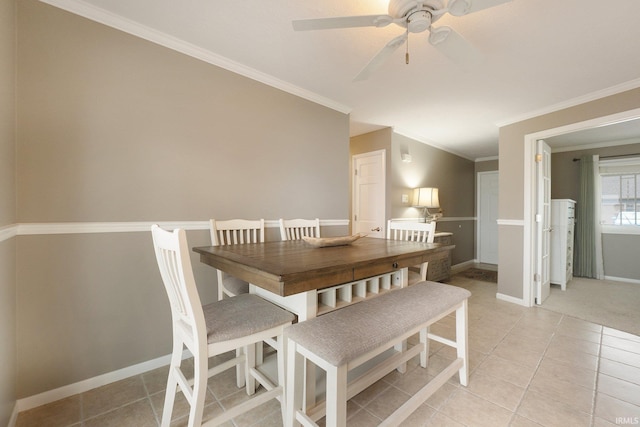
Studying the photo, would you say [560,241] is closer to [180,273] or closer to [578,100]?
[578,100]

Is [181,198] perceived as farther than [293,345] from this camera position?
Yes

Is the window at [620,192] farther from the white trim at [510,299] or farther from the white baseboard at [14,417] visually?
the white baseboard at [14,417]

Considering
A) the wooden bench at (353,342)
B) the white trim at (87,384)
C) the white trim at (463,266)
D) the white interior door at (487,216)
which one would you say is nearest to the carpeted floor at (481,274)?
the white trim at (463,266)

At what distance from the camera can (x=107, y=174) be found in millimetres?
1659

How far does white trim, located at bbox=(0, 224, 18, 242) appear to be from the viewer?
1187mm

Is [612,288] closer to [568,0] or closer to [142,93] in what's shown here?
[568,0]

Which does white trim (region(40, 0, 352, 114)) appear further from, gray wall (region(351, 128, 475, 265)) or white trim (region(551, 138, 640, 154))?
white trim (region(551, 138, 640, 154))

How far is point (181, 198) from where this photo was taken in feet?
6.35

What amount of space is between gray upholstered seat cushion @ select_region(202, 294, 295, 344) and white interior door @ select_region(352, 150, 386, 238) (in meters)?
2.72

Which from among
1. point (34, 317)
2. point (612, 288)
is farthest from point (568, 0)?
point (612, 288)

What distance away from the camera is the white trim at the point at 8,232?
1.19 meters

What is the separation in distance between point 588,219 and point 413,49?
15.4ft

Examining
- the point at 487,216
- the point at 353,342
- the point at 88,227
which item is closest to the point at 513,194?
the point at 487,216

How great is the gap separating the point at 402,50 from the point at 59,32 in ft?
7.31
